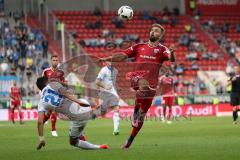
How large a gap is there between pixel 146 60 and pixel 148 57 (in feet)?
0.28

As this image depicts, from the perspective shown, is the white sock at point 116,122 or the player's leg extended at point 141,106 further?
the white sock at point 116,122

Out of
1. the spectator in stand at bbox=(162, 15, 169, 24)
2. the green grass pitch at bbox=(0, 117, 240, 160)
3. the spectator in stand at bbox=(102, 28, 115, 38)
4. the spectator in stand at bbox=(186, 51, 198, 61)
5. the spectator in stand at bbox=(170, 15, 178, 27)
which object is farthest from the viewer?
the spectator in stand at bbox=(170, 15, 178, 27)

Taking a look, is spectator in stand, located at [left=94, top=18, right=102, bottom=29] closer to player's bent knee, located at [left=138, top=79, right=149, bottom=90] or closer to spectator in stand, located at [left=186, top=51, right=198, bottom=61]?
spectator in stand, located at [left=186, top=51, right=198, bottom=61]

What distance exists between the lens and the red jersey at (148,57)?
18.0 m

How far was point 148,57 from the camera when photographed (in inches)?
706

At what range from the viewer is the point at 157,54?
59.0ft

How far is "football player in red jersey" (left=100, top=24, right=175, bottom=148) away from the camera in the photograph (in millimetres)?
17922

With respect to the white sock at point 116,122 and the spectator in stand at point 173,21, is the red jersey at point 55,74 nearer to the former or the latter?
the white sock at point 116,122

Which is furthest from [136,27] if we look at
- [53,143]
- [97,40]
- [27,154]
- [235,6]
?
[27,154]

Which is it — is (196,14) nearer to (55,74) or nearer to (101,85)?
(101,85)

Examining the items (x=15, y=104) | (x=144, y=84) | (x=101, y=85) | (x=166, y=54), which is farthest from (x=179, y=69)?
(x=166, y=54)

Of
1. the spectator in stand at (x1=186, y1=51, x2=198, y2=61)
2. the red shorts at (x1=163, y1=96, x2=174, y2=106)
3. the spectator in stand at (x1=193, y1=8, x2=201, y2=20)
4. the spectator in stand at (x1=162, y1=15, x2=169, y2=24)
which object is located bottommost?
the red shorts at (x1=163, y1=96, x2=174, y2=106)

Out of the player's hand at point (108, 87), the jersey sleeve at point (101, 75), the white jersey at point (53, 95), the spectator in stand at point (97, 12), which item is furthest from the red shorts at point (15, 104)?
the white jersey at point (53, 95)

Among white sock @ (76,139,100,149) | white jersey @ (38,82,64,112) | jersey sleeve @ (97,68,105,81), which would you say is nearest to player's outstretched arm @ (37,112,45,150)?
white jersey @ (38,82,64,112)
